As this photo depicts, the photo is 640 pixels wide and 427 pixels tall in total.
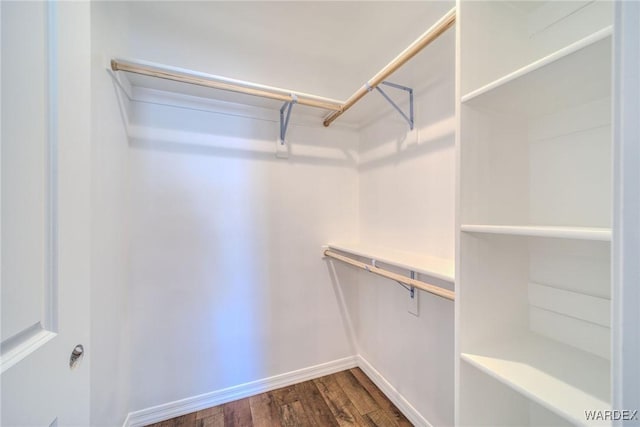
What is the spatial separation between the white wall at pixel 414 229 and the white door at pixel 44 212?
1.36 m

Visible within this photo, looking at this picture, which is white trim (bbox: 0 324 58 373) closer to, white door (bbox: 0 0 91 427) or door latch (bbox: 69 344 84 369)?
white door (bbox: 0 0 91 427)

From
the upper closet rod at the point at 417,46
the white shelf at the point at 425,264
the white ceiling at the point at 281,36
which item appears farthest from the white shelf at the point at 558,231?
the white ceiling at the point at 281,36

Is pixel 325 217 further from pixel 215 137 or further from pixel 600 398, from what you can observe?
pixel 600 398

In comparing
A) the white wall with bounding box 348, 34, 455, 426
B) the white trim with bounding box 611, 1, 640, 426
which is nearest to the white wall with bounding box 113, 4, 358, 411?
the white wall with bounding box 348, 34, 455, 426

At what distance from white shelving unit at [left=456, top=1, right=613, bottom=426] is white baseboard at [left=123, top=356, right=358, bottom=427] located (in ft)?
4.45

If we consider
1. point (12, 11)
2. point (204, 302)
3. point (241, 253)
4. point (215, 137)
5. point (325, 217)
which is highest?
point (215, 137)

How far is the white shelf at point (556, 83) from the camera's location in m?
0.53

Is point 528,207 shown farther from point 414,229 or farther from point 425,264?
point 414,229

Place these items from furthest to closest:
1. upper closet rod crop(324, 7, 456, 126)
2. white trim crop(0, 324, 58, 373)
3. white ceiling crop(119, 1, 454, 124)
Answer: white ceiling crop(119, 1, 454, 124) < upper closet rod crop(324, 7, 456, 126) < white trim crop(0, 324, 58, 373)

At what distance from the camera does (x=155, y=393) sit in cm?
151

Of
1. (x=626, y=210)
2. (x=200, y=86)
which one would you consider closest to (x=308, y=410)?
(x=626, y=210)

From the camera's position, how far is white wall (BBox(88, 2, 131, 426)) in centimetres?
102

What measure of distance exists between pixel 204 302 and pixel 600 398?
1803 mm

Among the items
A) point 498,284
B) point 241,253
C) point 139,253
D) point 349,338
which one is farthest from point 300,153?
point 349,338
